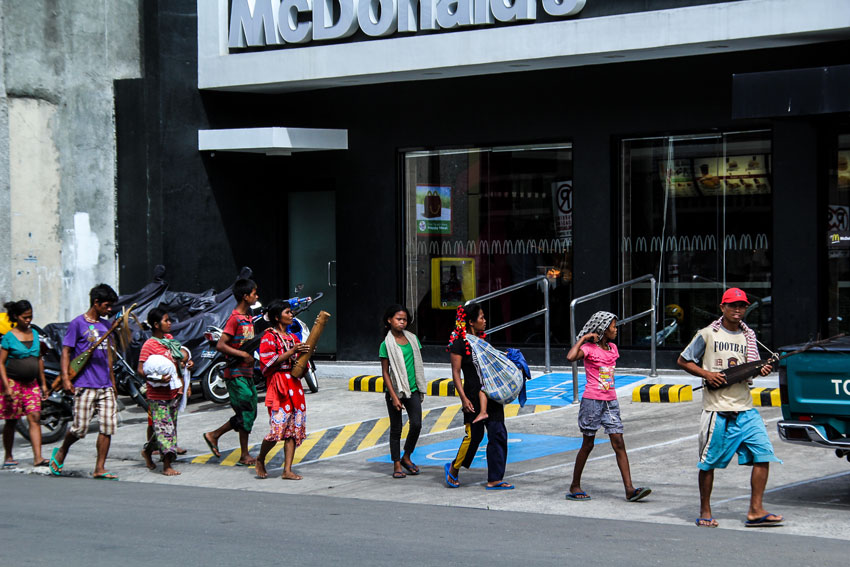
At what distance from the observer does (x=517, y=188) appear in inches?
699

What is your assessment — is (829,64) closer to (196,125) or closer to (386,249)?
(386,249)

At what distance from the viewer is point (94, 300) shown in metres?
11.5

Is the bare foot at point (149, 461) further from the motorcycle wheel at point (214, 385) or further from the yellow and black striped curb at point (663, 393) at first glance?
the yellow and black striped curb at point (663, 393)

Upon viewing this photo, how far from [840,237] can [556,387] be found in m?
4.16

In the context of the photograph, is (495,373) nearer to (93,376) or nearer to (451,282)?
(93,376)

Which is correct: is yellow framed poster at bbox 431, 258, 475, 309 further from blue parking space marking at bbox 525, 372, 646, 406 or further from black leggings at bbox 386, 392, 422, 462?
black leggings at bbox 386, 392, 422, 462

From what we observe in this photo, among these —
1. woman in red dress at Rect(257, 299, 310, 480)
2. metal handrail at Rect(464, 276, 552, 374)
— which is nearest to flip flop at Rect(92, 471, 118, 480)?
woman in red dress at Rect(257, 299, 310, 480)

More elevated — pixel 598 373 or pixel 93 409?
pixel 598 373

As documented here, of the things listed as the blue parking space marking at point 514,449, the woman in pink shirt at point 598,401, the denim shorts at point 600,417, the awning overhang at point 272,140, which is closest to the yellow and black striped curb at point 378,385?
the blue parking space marking at point 514,449

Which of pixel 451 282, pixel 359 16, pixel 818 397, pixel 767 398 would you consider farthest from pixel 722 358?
pixel 359 16

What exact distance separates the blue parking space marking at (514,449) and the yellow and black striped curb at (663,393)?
1.79m

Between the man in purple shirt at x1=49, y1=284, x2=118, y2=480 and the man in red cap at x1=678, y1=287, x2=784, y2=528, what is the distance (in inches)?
224

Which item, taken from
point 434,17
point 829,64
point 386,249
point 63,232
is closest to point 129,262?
point 63,232

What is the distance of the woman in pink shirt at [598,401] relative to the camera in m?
9.77
